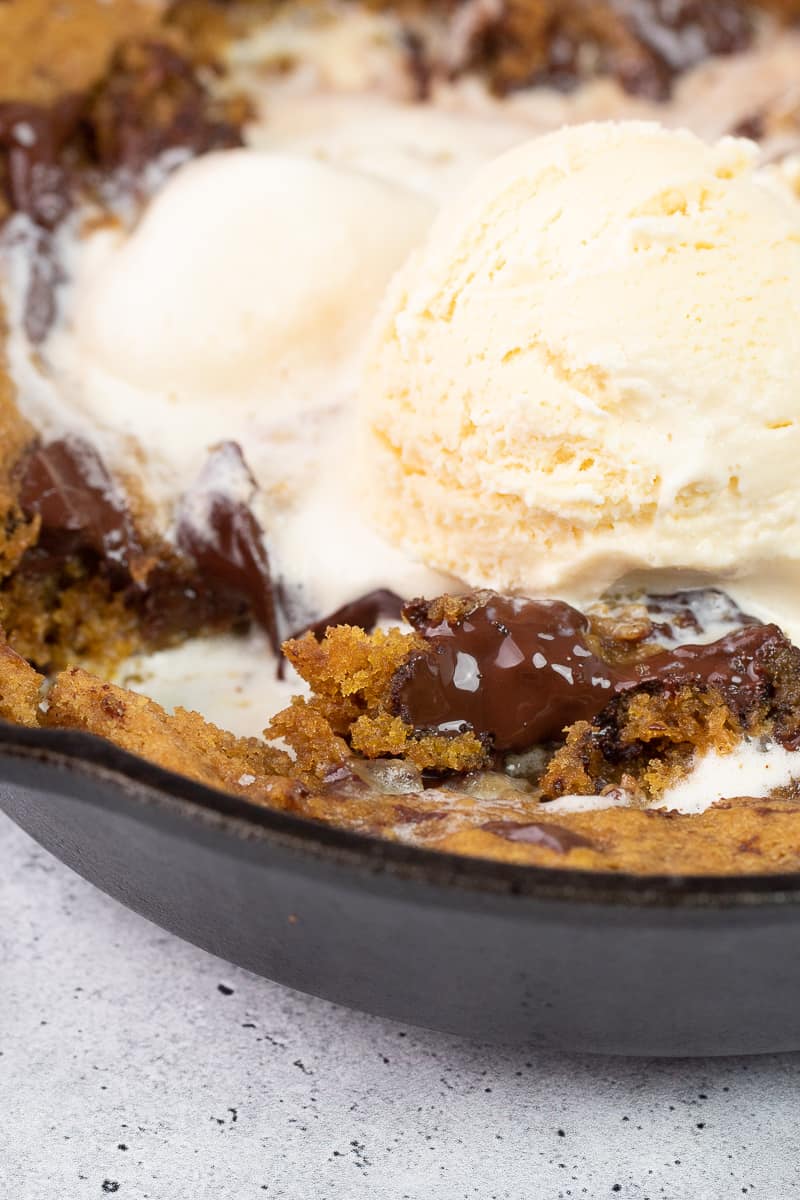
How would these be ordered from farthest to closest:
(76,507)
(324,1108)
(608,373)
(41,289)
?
(41,289) → (76,507) → (608,373) → (324,1108)

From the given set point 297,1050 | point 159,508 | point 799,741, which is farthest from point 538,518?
point 297,1050

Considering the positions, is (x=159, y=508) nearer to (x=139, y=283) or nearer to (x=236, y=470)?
(x=236, y=470)

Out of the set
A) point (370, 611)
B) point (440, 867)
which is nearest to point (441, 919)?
point (440, 867)

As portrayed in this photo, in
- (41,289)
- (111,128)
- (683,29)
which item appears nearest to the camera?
(41,289)

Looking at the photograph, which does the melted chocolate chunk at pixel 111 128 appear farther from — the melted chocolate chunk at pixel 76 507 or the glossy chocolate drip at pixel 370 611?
the glossy chocolate drip at pixel 370 611

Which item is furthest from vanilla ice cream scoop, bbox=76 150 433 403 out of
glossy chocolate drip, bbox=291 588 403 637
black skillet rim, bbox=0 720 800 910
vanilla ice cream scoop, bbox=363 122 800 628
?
black skillet rim, bbox=0 720 800 910

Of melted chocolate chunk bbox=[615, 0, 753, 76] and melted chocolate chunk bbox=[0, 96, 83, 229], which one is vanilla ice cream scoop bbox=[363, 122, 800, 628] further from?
melted chocolate chunk bbox=[615, 0, 753, 76]

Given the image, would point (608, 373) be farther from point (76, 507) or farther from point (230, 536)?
point (76, 507)

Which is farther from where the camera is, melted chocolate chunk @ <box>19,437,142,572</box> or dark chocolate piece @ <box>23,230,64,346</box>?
dark chocolate piece @ <box>23,230,64,346</box>
